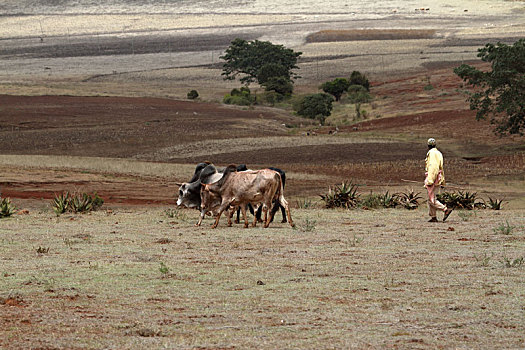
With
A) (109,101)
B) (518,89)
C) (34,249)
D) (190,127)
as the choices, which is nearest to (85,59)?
(109,101)

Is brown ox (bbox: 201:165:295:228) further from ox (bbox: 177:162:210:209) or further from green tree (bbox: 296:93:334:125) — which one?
green tree (bbox: 296:93:334:125)

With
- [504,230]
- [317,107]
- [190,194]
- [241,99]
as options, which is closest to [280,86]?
[241,99]

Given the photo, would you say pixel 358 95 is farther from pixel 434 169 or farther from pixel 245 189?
pixel 245 189

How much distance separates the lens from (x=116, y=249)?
12344mm

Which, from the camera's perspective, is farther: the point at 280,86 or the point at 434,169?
the point at 280,86

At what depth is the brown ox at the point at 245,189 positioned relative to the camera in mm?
14734

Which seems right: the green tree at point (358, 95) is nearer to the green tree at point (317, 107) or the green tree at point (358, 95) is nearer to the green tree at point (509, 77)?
the green tree at point (317, 107)

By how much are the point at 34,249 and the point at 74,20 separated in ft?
603

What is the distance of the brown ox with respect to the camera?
48.3 ft

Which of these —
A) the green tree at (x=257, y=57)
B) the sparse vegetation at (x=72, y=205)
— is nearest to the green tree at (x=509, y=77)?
the sparse vegetation at (x=72, y=205)

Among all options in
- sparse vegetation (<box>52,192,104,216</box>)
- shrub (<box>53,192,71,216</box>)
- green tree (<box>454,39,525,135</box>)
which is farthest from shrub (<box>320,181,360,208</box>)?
green tree (<box>454,39,525,135</box>)

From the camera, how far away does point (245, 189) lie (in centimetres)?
1482

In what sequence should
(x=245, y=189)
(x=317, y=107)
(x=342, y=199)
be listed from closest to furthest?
(x=245, y=189), (x=342, y=199), (x=317, y=107)

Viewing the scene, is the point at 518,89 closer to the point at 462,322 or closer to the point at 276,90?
the point at 462,322
